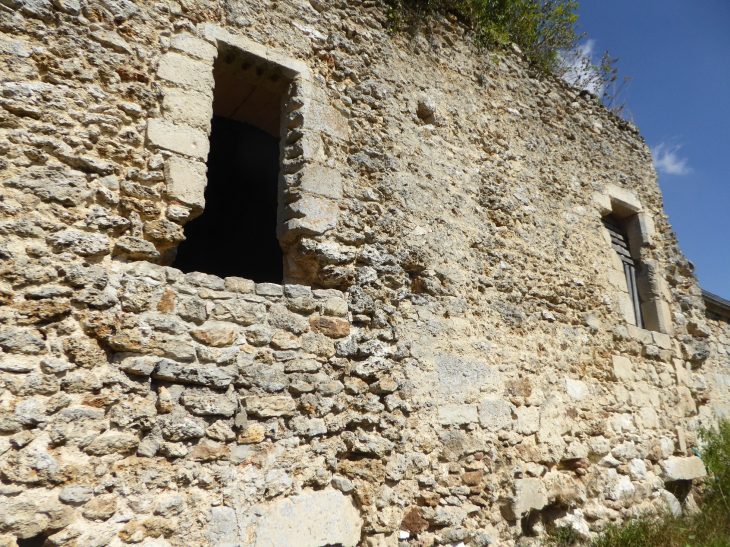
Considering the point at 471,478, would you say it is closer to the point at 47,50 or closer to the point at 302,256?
the point at 302,256

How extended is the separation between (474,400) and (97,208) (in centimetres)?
248

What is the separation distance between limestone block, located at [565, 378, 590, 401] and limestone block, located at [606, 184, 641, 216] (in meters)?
2.16

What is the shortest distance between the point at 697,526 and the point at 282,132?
4464 millimetres

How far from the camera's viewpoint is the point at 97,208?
2283 millimetres

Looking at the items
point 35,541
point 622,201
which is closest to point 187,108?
point 35,541

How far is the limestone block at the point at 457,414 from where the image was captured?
122 inches

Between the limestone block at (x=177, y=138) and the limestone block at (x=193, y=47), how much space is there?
0.45m

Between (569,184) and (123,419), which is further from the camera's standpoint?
(569,184)

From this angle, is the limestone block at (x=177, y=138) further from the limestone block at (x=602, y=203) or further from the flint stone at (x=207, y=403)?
the limestone block at (x=602, y=203)

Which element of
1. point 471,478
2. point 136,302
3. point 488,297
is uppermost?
point 488,297

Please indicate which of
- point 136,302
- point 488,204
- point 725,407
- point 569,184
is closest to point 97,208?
point 136,302

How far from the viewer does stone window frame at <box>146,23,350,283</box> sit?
254 cm

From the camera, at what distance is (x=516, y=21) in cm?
487

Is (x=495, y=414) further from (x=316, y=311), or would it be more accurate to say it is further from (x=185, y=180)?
(x=185, y=180)
